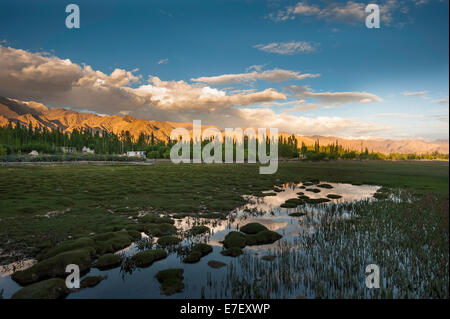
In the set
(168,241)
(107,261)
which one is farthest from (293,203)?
(107,261)

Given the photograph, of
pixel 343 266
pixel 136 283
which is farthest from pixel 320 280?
pixel 136 283

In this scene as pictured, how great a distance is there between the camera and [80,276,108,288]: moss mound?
1032 cm

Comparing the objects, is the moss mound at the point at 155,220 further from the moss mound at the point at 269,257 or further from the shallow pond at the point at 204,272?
the moss mound at the point at 269,257

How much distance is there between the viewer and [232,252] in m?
13.9

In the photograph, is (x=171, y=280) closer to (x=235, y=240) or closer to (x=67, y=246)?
(x=235, y=240)

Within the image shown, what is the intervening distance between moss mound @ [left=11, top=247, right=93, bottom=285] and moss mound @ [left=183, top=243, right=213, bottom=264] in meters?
4.95

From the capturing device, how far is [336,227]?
18.2 meters

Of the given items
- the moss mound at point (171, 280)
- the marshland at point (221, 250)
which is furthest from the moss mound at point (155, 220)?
the moss mound at point (171, 280)

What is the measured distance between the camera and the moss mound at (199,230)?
56.2 feet

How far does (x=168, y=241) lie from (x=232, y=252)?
4172mm
